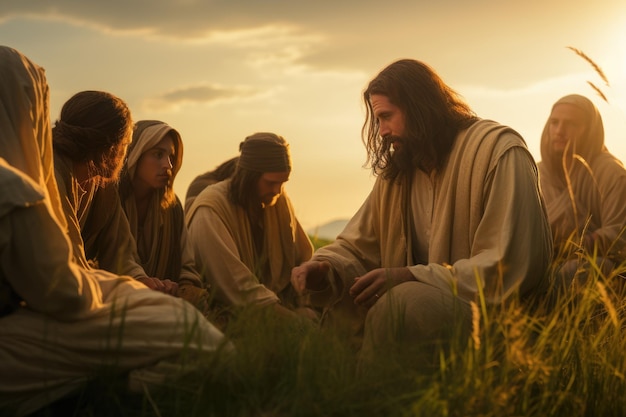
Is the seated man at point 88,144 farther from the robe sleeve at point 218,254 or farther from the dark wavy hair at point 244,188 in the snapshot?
the dark wavy hair at point 244,188

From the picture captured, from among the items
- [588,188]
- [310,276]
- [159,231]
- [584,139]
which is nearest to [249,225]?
[159,231]

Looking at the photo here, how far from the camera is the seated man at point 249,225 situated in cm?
808

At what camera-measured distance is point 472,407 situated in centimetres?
377

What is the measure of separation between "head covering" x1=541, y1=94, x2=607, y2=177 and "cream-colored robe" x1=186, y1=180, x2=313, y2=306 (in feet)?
8.40

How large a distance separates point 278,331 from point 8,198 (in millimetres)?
1245

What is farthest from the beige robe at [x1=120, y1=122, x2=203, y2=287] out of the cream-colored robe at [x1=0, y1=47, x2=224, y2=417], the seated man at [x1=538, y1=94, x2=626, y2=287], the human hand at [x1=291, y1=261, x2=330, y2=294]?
the seated man at [x1=538, y1=94, x2=626, y2=287]

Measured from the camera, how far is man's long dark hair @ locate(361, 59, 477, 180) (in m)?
6.03

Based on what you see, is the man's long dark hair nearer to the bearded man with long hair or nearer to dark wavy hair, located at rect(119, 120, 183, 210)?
the bearded man with long hair

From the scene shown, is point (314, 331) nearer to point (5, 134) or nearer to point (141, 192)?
point (5, 134)

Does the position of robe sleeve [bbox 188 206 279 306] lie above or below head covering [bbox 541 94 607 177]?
below

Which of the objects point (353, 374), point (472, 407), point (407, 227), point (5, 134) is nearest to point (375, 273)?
point (407, 227)

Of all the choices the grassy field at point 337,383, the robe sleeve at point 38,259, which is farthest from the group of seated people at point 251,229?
the grassy field at point 337,383

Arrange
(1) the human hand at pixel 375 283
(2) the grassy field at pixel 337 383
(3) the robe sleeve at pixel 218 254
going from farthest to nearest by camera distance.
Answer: (3) the robe sleeve at pixel 218 254 < (1) the human hand at pixel 375 283 < (2) the grassy field at pixel 337 383

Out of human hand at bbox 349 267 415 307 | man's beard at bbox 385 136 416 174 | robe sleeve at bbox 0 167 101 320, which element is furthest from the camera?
man's beard at bbox 385 136 416 174
